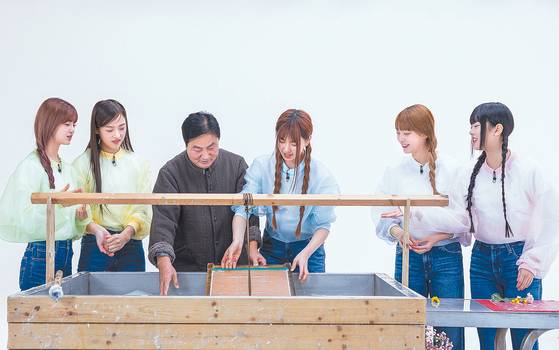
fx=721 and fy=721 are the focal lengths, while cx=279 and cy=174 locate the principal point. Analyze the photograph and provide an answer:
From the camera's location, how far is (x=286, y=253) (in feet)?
11.3

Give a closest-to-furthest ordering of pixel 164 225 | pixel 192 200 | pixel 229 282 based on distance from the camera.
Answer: pixel 192 200 → pixel 229 282 → pixel 164 225

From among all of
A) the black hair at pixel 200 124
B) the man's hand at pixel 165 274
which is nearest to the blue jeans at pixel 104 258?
the man's hand at pixel 165 274

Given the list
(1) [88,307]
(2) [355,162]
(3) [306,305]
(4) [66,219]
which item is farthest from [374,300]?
(2) [355,162]

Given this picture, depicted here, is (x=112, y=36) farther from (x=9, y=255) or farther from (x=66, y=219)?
(x=66, y=219)

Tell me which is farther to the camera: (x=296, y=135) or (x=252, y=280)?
(x=296, y=135)

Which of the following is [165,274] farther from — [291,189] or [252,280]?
[291,189]

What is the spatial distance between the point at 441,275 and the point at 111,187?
5.45 feet

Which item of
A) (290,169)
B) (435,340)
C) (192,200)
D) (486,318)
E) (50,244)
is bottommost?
(435,340)

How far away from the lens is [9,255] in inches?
201

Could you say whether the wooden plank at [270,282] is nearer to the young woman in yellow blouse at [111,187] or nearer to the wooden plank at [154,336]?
the wooden plank at [154,336]

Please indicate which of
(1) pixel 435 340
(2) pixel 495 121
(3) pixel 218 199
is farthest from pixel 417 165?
(3) pixel 218 199

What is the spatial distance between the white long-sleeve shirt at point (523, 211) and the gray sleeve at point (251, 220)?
1.04 m

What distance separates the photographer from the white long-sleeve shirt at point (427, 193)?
3453mm

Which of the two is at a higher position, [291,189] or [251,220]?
[291,189]
